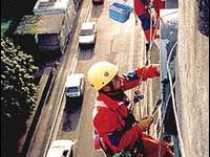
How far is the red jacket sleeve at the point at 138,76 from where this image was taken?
7.54 m

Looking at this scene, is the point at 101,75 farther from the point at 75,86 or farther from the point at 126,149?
the point at 75,86

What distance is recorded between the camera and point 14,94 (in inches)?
650

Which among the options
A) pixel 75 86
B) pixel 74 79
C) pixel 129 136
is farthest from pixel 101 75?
pixel 74 79

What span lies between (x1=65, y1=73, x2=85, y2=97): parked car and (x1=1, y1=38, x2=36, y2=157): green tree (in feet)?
4.53

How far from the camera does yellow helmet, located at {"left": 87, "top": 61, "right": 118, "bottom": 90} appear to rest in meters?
7.17

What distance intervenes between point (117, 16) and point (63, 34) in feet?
30.5

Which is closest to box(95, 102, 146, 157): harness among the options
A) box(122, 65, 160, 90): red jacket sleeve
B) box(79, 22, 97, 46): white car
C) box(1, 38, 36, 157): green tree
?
box(122, 65, 160, 90): red jacket sleeve

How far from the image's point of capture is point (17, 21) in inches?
894

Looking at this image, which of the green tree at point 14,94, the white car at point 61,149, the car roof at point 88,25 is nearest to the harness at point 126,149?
the white car at point 61,149

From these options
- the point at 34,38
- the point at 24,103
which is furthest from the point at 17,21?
the point at 24,103

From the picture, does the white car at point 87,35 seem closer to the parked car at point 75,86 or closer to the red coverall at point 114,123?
the parked car at point 75,86

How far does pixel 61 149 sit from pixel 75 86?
3.32 metres

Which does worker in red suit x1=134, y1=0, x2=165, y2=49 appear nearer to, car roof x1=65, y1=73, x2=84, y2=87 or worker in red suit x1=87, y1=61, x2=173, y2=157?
worker in red suit x1=87, y1=61, x2=173, y2=157

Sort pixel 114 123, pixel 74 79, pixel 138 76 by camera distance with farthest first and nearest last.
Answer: pixel 74 79, pixel 138 76, pixel 114 123
